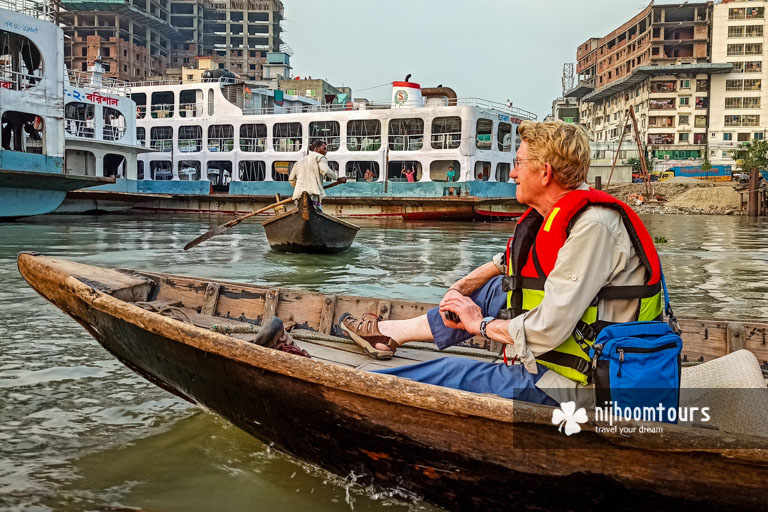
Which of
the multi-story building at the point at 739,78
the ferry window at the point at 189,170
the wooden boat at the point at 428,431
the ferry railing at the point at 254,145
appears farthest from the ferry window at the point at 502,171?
the multi-story building at the point at 739,78

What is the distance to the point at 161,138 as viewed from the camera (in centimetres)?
3328

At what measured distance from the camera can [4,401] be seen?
4.16 meters

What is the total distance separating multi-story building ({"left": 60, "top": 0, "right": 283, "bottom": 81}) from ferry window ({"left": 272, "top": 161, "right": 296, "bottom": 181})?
140ft

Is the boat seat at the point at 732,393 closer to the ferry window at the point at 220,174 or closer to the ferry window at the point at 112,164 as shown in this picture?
the ferry window at the point at 220,174

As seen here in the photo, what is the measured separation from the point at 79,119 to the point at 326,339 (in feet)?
88.6

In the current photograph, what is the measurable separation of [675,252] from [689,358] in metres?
11.6

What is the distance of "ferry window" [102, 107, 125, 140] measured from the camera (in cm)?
2750

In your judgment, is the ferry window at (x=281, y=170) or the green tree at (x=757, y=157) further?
the green tree at (x=757, y=157)

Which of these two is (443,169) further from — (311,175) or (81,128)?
(311,175)

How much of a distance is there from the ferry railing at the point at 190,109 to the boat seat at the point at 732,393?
31728mm

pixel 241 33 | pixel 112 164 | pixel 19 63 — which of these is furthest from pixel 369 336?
pixel 241 33

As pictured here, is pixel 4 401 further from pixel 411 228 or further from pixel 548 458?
pixel 411 228

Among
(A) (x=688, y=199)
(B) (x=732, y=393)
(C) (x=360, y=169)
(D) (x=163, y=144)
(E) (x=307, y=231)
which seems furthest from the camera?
(A) (x=688, y=199)

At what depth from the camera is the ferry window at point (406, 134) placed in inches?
1105
